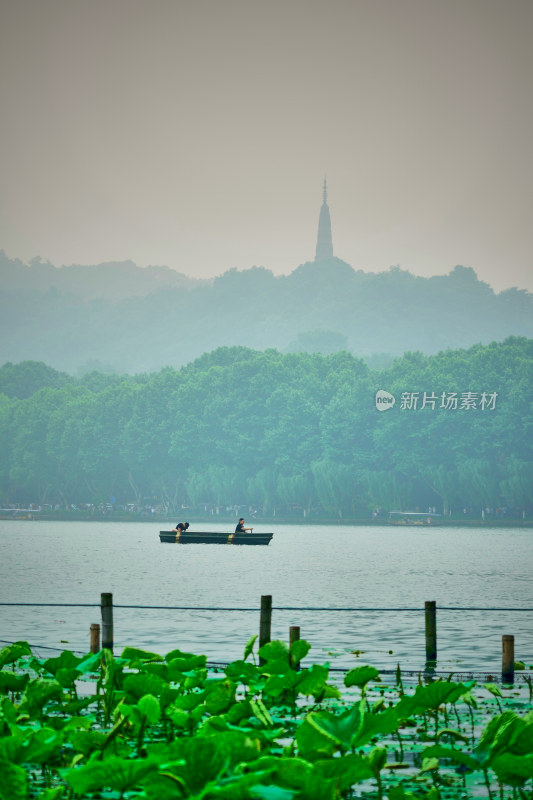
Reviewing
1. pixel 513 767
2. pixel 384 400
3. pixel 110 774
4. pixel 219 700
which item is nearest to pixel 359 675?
pixel 219 700

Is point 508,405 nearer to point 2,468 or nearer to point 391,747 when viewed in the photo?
point 2,468

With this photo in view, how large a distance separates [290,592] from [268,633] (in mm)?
22776

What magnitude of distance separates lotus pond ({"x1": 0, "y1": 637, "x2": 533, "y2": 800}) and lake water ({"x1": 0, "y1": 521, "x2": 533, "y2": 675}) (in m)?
7.02

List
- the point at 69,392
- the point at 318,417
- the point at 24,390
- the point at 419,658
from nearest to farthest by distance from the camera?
the point at 419,658 → the point at 318,417 → the point at 69,392 → the point at 24,390

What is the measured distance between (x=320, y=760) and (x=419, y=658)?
1369 cm

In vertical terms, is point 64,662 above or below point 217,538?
below

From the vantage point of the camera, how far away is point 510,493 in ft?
352

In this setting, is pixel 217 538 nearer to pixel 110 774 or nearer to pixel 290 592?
pixel 290 592

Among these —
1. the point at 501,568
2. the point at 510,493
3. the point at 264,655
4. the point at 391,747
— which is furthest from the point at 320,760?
the point at 510,493

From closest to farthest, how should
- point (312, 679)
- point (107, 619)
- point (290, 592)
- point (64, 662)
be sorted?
point (312, 679) < point (64, 662) < point (107, 619) < point (290, 592)

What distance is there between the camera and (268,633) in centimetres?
1814

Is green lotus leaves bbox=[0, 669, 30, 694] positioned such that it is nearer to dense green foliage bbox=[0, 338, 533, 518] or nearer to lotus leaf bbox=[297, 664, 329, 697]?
lotus leaf bbox=[297, 664, 329, 697]

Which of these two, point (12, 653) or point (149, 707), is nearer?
point (149, 707)

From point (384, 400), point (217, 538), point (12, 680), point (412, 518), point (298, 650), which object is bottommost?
point (12, 680)
